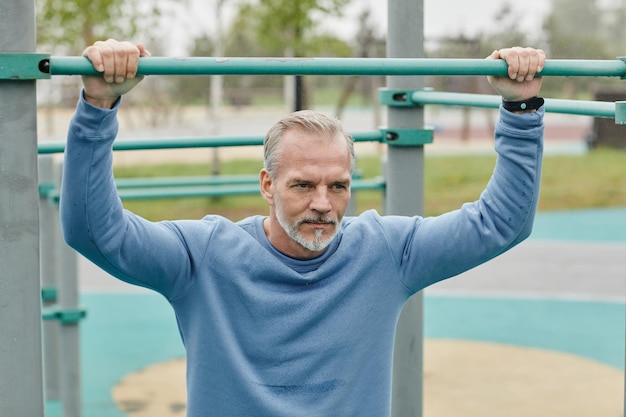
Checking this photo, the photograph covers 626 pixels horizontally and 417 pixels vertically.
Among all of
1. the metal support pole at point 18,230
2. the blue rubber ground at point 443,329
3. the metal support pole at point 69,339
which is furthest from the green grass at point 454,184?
the metal support pole at point 18,230

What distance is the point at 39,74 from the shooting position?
165 cm

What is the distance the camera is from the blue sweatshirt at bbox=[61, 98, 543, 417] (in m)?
1.79

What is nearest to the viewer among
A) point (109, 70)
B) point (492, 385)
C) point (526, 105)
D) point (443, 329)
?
point (109, 70)

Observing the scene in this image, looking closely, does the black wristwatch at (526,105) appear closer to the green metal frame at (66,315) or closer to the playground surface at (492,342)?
the green metal frame at (66,315)

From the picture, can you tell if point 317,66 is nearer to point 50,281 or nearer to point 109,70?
point 109,70

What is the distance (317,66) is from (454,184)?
11801 millimetres

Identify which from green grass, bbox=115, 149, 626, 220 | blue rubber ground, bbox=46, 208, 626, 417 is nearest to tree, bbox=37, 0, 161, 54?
green grass, bbox=115, 149, 626, 220

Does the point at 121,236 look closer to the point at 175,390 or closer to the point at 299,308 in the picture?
the point at 299,308

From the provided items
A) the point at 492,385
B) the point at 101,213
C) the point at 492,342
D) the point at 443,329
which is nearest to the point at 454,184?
the point at 443,329

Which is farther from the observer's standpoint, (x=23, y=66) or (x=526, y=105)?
(x=526, y=105)

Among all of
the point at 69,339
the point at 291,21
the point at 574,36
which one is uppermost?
the point at 574,36

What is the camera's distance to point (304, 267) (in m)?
1.84

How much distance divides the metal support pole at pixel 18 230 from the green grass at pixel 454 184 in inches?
327

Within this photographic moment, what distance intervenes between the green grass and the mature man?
805cm
